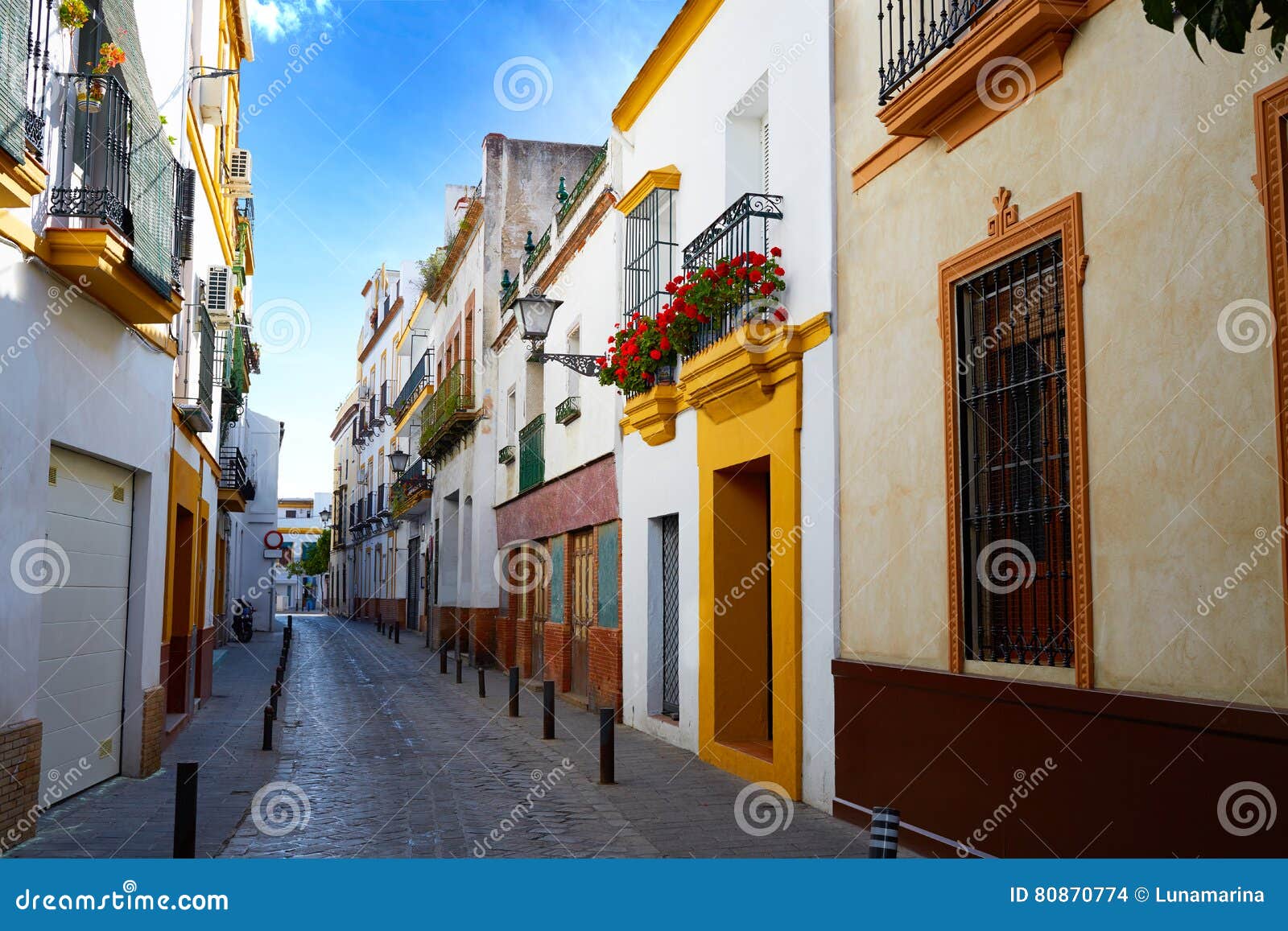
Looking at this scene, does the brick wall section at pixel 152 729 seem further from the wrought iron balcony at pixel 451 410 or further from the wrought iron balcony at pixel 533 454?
the wrought iron balcony at pixel 451 410

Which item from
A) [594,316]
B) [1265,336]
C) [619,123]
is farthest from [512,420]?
A: [1265,336]

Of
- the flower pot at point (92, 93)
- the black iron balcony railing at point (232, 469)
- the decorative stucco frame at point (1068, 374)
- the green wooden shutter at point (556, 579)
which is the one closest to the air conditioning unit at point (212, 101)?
the flower pot at point (92, 93)

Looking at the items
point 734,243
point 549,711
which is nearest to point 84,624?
point 549,711

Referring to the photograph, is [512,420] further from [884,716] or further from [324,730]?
[884,716]

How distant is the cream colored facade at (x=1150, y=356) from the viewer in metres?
4.86

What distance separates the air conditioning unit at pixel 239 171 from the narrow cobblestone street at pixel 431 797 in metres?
9.42

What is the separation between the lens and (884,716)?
7742 mm

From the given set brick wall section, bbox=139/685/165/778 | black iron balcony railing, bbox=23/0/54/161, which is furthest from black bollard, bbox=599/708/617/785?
black iron balcony railing, bbox=23/0/54/161

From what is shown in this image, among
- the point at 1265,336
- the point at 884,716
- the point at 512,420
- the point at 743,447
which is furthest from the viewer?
the point at 512,420

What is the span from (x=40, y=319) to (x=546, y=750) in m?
6.56

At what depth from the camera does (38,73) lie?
7488mm

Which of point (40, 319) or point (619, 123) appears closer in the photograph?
point (40, 319)

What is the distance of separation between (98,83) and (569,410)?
31.7ft

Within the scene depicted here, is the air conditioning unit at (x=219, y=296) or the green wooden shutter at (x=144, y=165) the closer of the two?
the green wooden shutter at (x=144, y=165)
